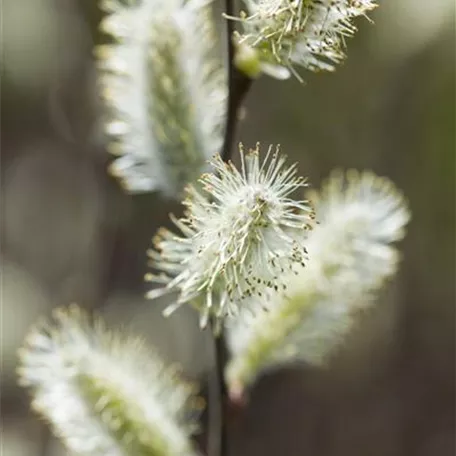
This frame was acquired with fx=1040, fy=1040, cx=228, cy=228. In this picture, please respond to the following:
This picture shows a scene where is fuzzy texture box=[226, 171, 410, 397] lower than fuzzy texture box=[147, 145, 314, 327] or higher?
higher

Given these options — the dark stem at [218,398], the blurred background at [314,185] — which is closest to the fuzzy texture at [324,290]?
the dark stem at [218,398]

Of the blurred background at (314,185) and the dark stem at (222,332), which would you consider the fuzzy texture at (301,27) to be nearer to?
the dark stem at (222,332)

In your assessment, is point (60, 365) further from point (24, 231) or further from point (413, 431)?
point (413, 431)

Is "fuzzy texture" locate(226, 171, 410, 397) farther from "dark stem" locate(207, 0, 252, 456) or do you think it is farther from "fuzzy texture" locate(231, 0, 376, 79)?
"fuzzy texture" locate(231, 0, 376, 79)

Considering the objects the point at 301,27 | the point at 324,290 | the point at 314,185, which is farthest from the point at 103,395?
the point at 314,185

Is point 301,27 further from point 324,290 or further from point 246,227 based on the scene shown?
point 324,290

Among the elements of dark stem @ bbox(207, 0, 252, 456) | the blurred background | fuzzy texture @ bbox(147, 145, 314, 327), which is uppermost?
the blurred background

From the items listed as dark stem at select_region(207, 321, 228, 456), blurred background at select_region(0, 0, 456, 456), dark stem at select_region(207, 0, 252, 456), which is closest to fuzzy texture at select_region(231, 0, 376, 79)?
dark stem at select_region(207, 0, 252, 456)

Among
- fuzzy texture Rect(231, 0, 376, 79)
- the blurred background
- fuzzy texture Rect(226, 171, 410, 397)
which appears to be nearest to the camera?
fuzzy texture Rect(231, 0, 376, 79)
